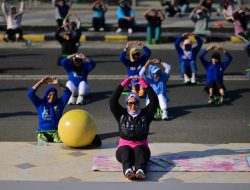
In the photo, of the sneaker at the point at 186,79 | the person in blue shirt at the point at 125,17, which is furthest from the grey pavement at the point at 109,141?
the person in blue shirt at the point at 125,17

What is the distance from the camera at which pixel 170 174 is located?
9.23 metres

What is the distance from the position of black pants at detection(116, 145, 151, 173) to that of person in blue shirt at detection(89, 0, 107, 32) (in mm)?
18038

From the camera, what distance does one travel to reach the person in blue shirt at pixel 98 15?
2678cm

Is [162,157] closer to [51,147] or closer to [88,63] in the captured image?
[51,147]

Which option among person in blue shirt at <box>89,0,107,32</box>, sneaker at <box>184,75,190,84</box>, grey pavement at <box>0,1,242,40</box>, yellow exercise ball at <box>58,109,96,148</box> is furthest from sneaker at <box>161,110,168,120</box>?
person in blue shirt at <box>89,0,107,32</box>

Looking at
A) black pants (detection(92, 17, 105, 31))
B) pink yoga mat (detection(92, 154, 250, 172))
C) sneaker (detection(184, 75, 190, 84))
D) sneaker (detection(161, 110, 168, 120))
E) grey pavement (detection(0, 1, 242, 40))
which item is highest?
pink yoga mat (detection(92, 154, 250, 172))

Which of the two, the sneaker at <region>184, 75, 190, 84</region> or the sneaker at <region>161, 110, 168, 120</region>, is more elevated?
the sneaker at <region>161, 110, 168, 120</region>

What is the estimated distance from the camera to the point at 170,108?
46.6ft

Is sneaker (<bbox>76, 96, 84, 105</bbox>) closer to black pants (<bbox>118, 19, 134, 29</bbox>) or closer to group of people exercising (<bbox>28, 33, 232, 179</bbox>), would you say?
group of people exercising (<bbox>28, 33, 232, 179</bbox>)

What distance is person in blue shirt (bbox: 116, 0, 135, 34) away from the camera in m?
26.5

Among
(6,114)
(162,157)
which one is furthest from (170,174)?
(6,114)

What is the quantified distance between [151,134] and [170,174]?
277cm

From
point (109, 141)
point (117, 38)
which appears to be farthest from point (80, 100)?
point (117, 38)

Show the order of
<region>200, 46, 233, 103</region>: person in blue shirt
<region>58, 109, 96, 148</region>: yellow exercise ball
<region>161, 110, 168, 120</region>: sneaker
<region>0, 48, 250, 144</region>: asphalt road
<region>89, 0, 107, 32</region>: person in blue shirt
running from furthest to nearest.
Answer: <region>89, 0, 107, 32</region>: person in blue shirt, <region>200, 46, 233, 103</region>: person in blue shirt, <region>161, 110, 168, 120</region>: sneaker, <region>0, 48, 250, 144</region>: asphalt road, <region>58, 109, 96, 148</region>: yellow exercise ball
